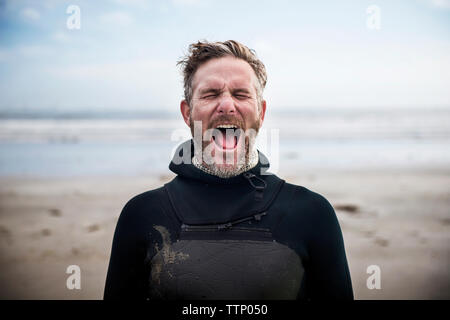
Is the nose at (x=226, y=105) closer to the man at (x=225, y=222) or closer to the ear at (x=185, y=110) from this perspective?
the man at (x=225, y=222)

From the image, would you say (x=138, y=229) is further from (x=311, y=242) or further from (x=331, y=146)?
(x=331, y=146)

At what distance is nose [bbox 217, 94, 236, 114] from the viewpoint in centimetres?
221

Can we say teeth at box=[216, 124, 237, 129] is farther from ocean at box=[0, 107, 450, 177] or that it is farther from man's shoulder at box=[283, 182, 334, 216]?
ocean at box=[0, 107, 450, 177]

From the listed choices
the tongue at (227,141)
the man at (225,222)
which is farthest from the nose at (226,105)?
the tongue at (227,141)

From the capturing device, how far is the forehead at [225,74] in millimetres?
2248

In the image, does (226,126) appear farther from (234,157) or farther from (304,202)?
(304,202)

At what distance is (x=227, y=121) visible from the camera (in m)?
2.24

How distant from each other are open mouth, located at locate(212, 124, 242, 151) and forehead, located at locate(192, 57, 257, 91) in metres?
0.27

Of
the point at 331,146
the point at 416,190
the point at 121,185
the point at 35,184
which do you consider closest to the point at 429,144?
the point at 331,146

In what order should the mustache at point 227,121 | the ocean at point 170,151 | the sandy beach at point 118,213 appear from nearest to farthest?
1. the mustache at point 227,121
2. the sandy beach at point 118,213
3. the ocean at point 170,151

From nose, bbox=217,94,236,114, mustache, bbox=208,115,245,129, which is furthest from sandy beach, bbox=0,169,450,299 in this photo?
nose, bbox=217,94,236,114

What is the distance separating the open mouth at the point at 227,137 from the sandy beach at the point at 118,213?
9.14 feet

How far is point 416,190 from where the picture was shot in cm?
751

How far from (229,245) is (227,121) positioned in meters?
0.74
